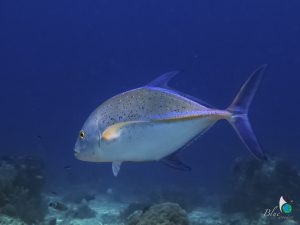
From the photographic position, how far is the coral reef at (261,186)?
12.4 m

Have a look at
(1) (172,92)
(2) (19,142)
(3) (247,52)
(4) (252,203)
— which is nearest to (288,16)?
(3) (247,52)

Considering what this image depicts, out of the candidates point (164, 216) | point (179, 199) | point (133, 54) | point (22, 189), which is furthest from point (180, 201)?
point (133, 54)

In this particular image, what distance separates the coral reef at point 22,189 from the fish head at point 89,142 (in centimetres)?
666

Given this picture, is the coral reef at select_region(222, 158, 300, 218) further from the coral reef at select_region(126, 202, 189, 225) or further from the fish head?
the fish head

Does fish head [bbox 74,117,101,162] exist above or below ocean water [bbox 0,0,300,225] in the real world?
below

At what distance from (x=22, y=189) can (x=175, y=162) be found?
9.22 metres

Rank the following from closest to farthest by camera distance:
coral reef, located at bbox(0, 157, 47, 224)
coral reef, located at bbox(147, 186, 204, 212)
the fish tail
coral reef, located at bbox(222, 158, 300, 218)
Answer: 1. the fish tail
2. coral reef, located at bbox(0, 157, 47, 224)
3. coral reef, located at bbox(222, 158, 300, 218)
4. coral reef, located at bbox(147, 186, 204, 212)

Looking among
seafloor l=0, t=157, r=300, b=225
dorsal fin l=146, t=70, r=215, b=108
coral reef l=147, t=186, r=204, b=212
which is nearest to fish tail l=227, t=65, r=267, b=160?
dorsal fin l=146, t=70, r=215, b=108

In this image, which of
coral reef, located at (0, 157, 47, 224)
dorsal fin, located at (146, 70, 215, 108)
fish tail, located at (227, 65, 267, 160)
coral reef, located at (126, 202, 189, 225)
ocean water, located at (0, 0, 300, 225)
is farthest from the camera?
ocean water, located at (0, 0, 300, 225)

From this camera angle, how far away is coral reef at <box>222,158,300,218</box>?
40.8ft

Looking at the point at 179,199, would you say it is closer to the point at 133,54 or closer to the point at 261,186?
the point at 261,186

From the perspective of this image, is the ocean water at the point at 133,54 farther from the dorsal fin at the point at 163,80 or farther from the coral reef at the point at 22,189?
the dorsal fin at the point at 163,80

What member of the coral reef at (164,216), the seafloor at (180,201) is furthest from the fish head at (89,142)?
the seafloor at (180,201)

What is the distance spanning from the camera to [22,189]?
10820 mm
